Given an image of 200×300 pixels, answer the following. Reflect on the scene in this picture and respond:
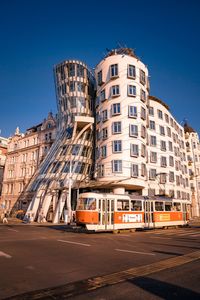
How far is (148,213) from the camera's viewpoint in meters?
24.1

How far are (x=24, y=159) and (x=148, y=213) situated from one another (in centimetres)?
4423

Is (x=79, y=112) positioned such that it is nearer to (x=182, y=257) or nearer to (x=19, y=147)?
(x=19, y=147)

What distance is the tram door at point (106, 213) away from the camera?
2055 centimetres

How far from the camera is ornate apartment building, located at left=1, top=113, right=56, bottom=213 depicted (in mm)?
56713

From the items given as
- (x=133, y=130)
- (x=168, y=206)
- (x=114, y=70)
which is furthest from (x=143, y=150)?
(x=114, y=70)

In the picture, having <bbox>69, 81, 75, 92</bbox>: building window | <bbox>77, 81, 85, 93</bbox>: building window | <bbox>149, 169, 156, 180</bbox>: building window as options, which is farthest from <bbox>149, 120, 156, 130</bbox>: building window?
<bbox>69, 81, 75, 92</bbox>: building window

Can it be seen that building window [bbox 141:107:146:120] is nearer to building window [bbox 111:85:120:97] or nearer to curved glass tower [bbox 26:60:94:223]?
building window [bbox 111:85:120:97]

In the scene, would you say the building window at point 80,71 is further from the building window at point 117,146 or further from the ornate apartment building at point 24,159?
the building window at point 117,146

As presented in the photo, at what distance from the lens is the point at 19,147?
6475cm

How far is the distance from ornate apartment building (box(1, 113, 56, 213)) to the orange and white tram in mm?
35168

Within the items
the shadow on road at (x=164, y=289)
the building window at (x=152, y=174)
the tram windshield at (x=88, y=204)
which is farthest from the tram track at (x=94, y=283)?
the building window at (x=152, y=174)

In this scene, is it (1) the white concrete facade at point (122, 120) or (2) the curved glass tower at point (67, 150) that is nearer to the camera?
(1) the white concrete facade at point (122, 120)

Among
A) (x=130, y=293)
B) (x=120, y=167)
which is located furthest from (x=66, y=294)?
(x=120, y=167)

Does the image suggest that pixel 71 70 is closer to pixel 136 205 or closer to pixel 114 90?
pixel 114 90
